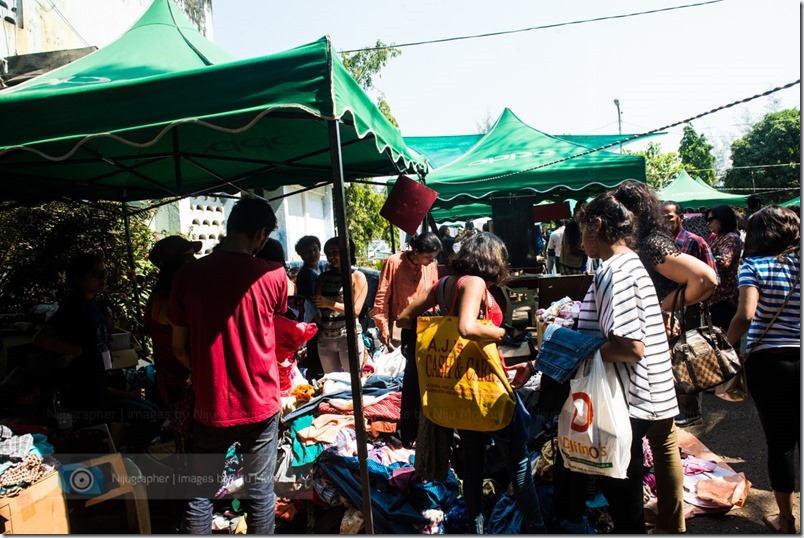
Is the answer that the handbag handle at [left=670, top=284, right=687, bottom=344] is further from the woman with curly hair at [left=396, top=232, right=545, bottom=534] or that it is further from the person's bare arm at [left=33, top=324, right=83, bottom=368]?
the person's bare arm at [left=33, top=324, right=83, bottom=368]

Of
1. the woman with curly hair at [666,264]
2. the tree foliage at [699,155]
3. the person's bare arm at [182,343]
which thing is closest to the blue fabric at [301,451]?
the person's bare arm at [182,343]

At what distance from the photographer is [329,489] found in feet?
10.2

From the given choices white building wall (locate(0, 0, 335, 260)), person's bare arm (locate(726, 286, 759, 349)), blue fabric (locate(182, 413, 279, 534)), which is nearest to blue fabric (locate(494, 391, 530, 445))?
blue fabric (locate(182, 413, 279, 534))

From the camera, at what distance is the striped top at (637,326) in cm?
221

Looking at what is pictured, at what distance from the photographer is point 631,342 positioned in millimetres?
2191

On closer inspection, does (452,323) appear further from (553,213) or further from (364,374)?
(553,213)

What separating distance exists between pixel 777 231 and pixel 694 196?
500 inches

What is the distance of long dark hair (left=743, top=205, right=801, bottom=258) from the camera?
2791 mm

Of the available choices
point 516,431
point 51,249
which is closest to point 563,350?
point 516,431

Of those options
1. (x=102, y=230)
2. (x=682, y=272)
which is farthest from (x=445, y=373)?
(x=102, y=230)

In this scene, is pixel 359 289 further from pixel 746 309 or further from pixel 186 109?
pixel 746 309

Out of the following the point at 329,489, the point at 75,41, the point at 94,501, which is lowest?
the point at 329,489

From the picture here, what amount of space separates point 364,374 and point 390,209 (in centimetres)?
146

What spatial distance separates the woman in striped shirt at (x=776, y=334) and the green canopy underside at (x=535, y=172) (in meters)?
3.09
